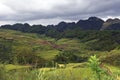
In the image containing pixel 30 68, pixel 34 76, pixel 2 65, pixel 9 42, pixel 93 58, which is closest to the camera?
pixel 93 58

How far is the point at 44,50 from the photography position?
17175cm

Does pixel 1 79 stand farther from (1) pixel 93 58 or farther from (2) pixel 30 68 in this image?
(1) pixel 93 58

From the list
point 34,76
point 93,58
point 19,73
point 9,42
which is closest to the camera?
point 93,58

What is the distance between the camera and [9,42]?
18900 centimetres

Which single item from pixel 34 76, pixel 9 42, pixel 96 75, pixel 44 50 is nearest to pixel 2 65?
pixel 34 76

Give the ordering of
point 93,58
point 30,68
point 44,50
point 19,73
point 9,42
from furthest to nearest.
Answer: point 9,42 → point 44,50 → point 30,68 → point 19,73 → point 93,58

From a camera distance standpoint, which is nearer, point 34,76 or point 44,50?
point 34,76

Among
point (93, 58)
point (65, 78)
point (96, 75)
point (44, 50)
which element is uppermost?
point (93, 58)

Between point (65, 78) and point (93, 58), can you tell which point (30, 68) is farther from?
point (93, 58)

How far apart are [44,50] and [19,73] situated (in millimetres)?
165067

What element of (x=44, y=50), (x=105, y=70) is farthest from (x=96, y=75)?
(x=44, y=50)

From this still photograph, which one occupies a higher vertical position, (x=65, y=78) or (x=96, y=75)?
(x=96, y=75)

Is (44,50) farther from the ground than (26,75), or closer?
closer

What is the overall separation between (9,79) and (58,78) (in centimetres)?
100
